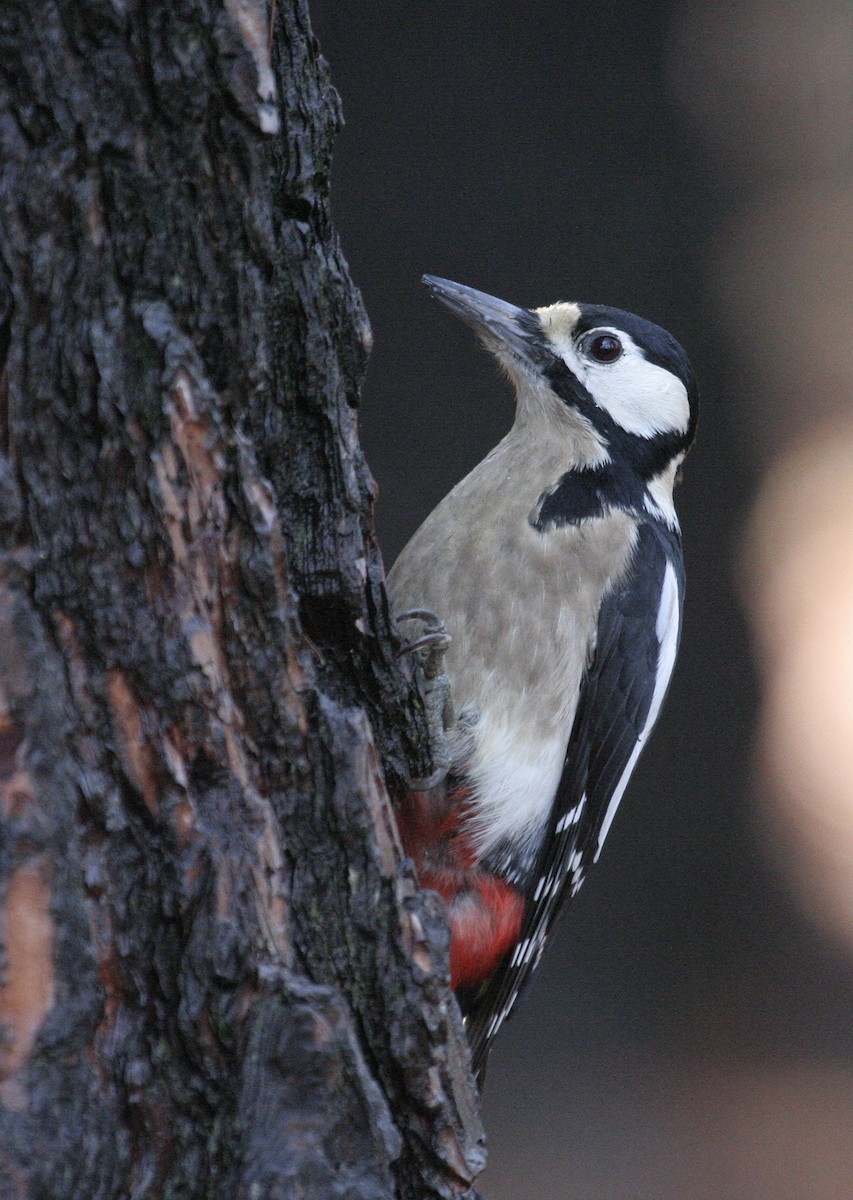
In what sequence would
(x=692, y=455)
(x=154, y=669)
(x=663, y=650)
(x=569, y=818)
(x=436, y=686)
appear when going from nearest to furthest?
(x=154, y=669) → (x=436, y=686) → (x=569, y=818) → (x=663, y=650) → (x=692, y=455)

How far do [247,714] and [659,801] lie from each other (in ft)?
10.2

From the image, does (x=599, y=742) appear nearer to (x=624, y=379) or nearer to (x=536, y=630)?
(x=536, y=630)

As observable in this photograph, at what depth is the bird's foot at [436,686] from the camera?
6.20 feet

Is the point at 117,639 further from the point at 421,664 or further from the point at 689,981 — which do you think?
the point at 689,981

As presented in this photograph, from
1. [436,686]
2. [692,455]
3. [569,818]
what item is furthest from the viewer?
[692,455]

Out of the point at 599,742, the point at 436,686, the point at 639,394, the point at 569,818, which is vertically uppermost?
the point at 639,394

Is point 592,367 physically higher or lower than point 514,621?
higher

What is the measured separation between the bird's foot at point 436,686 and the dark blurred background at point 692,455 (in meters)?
1.83

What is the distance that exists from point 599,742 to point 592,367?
0.64 meters

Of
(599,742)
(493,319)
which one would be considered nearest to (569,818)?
(599,742)

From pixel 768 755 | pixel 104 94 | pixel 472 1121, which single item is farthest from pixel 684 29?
pixel 472 1121

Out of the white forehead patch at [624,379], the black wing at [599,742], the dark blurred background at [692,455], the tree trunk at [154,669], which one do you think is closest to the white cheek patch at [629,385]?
the white forehead patch at [624,379]

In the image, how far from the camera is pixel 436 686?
6.23ft

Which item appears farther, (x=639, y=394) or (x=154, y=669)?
(x=639, y=394)
